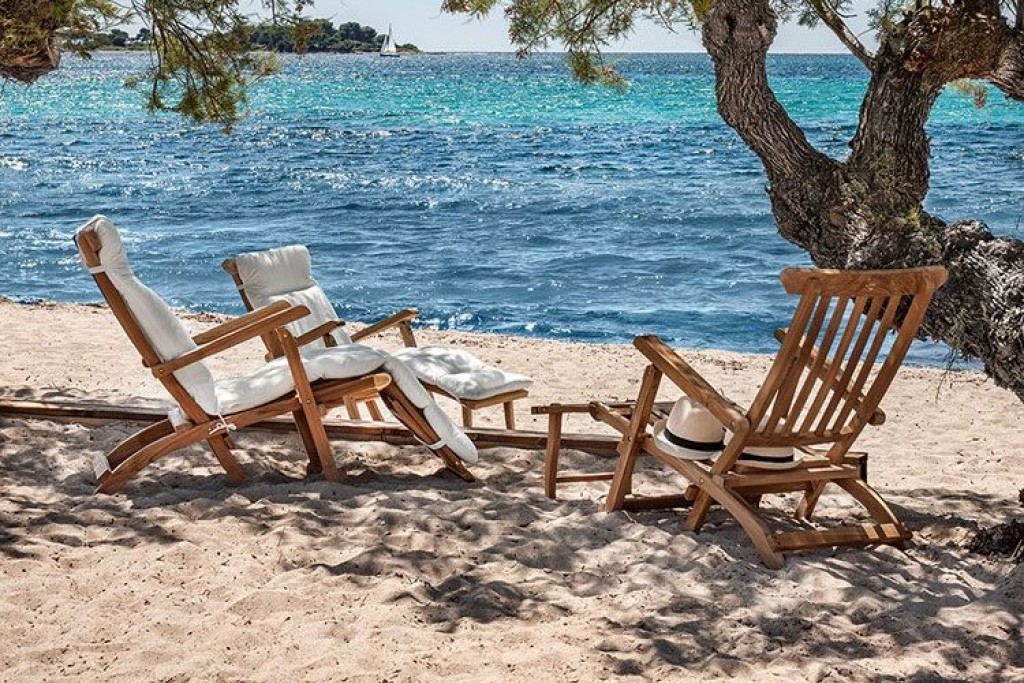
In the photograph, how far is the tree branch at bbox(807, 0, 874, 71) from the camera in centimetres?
501

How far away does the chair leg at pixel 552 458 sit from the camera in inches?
191

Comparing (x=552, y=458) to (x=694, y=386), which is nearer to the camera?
(x=694, y=386)

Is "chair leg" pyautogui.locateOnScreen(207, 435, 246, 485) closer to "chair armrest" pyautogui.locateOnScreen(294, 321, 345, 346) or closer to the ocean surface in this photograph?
"chair armrest" pyautogui.locateOnScreen(294, 321, 345, 346)

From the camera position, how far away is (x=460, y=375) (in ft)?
18.0

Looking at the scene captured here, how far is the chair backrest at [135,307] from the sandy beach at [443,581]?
1.42ft

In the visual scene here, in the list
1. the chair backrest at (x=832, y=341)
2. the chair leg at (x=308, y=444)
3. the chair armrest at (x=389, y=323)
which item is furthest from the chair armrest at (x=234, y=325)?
the chair backrest at (x=832, y=341)

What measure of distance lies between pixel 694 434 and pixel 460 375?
143cm

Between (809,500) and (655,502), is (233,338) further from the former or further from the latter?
(809,500)

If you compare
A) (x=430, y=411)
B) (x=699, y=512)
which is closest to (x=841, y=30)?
(x=699, y=512)

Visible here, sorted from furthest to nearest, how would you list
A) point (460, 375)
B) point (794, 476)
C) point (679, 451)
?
1. point (460, 375)
2. point (679, 451)
3. point (794, 476)

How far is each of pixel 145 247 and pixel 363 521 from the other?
13.3 meters

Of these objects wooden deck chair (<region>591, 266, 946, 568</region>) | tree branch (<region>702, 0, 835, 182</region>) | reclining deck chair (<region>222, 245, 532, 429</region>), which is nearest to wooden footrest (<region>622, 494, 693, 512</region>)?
wooden deck chair (<region>591, 266, 946, 568</region>)

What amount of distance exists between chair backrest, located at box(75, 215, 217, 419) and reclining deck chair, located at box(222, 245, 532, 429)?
2.42 ft

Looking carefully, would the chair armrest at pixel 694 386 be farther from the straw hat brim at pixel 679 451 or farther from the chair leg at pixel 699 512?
the chair leg at pixel 699 512
